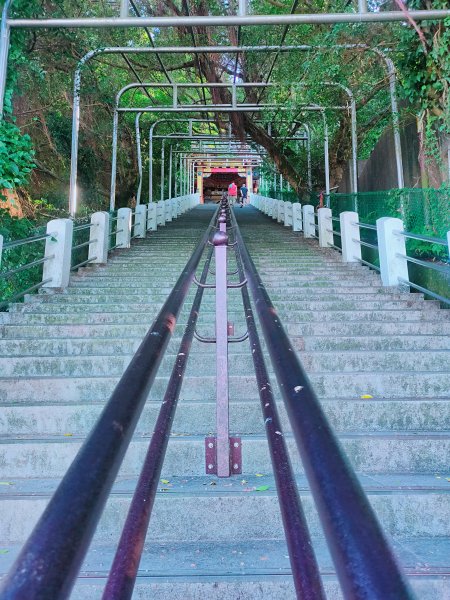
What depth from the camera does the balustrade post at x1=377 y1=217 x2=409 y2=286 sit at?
550 cm

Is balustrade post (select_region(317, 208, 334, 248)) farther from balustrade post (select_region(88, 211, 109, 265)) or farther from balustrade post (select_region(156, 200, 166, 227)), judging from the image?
balustrade post (select_region(156, 200, 166, 227))

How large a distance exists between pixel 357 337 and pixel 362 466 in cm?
157

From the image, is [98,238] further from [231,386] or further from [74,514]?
[74,514]

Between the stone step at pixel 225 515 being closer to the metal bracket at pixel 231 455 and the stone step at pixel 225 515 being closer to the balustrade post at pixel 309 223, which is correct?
the metal bracket at pixel 231 455

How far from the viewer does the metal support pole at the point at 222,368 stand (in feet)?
7.34

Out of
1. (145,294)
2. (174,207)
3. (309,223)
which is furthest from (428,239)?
(174,207)

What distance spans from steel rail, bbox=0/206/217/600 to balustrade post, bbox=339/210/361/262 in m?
6.55

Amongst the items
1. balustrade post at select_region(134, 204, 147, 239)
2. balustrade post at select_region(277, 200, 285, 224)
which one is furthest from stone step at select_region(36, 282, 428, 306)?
balustrade post at select_region(277, 200, 285, 224)

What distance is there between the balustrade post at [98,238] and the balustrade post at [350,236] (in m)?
3.30

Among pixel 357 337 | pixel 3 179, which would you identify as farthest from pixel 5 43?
pixel 357 337

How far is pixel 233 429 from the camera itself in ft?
9.32

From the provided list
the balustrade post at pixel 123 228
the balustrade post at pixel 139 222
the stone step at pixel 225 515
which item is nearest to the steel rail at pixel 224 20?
the balustrade post at pixel 123 228

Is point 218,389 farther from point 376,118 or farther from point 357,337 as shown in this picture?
point 376,118

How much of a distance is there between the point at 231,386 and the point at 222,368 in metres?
0.92
